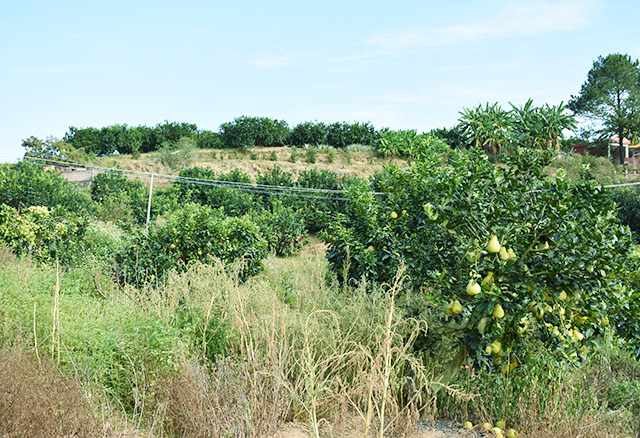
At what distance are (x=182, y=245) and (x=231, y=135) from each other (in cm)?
2626

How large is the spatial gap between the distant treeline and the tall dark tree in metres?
13.3

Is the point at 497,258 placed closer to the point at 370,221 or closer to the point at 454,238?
the point at 454,238

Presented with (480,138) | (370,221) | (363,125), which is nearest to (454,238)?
(480,138)

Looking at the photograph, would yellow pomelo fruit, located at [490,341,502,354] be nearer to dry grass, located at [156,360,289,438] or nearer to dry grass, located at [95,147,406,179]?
dry grass, located at [156,360,289,438]

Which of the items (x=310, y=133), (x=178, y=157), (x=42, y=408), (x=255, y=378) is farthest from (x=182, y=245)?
(x=310, y=133)

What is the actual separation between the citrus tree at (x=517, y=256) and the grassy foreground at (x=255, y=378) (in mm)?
265

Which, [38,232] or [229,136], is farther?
[229,136]

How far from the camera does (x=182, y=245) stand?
289 inches

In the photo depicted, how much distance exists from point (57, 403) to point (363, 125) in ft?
103

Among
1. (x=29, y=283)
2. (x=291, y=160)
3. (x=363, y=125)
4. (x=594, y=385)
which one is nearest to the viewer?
(x=594, y=385)

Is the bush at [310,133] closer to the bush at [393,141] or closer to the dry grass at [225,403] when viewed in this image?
the bush at [393,141]

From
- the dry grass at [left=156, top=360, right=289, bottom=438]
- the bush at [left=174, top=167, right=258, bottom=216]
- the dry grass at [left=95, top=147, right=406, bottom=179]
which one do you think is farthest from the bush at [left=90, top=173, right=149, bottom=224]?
the dry grass at [left=156, top=360, right=289, bottom=438]

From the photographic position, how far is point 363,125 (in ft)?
108

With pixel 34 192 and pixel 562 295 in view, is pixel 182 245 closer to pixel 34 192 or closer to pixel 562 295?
pixel 562 295
